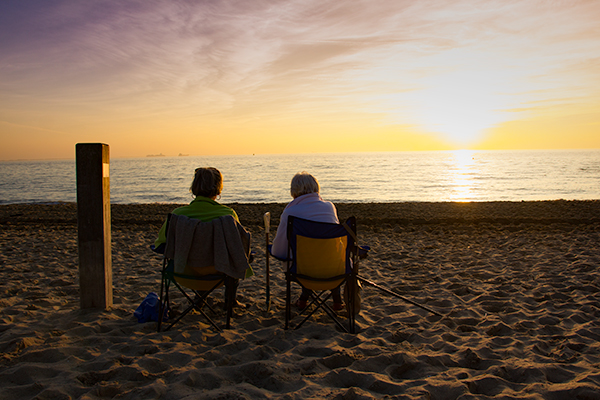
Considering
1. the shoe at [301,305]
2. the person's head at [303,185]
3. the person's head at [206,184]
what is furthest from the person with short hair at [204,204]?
the shoe at [301,305]

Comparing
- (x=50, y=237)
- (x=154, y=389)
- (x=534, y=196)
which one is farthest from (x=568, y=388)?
(x=534, y=196)

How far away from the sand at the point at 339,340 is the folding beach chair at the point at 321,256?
402 millimetres

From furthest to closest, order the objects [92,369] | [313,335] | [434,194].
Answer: [434,194] < [313,335] < [92,369]

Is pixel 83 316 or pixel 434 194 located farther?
pixel 434 194

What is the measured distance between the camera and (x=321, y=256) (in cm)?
324

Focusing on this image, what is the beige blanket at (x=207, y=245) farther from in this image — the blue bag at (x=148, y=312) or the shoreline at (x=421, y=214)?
the shoreline at (x=421, y=214)

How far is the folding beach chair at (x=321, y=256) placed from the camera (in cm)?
317

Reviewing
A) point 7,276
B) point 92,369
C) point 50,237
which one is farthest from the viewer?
point 50,237

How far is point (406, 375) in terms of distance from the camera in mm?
2531

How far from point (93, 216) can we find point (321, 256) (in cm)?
212

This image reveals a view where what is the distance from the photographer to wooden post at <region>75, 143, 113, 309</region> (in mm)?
3414

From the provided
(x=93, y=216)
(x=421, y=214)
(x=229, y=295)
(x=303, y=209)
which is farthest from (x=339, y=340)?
(x=421, y=214)

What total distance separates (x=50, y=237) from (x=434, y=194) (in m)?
20.8

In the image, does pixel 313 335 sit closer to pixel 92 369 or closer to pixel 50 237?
pixel 92 369
